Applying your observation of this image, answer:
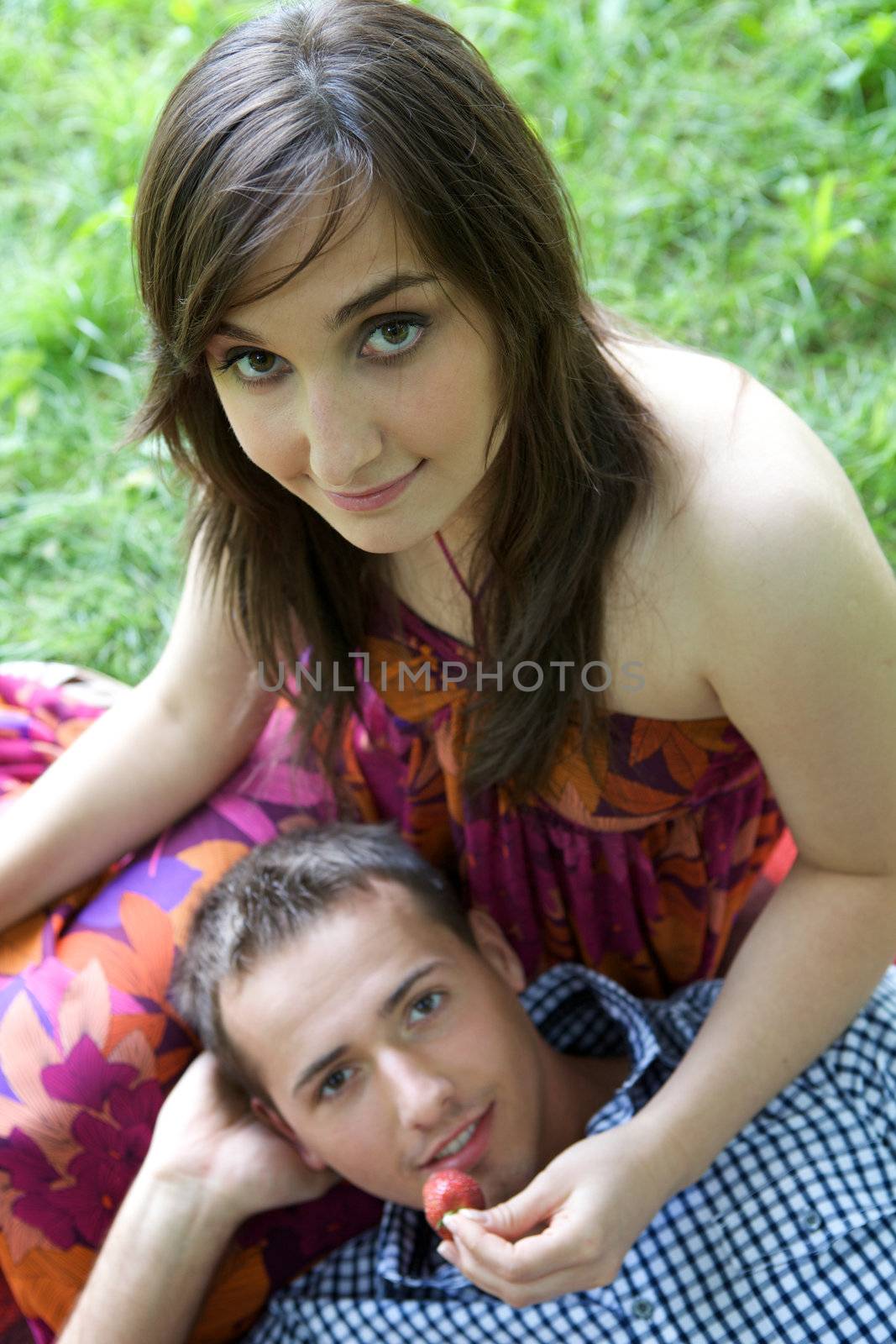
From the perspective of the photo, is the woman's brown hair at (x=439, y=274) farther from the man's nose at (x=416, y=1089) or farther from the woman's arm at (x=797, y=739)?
the man's nose at (x=416, y=1089)

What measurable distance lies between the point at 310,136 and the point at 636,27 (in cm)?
236

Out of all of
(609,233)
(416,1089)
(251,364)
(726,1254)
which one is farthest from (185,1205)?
(609,233)

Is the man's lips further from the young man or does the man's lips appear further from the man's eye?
the man's eye

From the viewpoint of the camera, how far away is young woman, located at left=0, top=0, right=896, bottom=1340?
1183 mm

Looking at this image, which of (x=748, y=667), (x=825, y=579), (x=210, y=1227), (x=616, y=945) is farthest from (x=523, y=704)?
(x=210, y=1227)

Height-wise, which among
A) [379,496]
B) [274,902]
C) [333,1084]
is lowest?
[333,1084]

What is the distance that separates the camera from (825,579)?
1.34 m

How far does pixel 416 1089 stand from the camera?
1.58 meters

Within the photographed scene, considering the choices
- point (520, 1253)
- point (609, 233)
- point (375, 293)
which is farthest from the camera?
point (609, 233)

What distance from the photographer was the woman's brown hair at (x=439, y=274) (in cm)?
114

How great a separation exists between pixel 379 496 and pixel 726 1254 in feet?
3.32

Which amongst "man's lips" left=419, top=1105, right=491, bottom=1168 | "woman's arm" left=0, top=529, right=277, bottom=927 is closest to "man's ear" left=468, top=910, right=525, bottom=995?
"man's lips" left=419, top=1105, right=491, bottom=1168

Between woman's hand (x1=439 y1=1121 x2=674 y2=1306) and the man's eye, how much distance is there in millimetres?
227

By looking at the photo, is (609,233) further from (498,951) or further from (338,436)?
(338,436)
